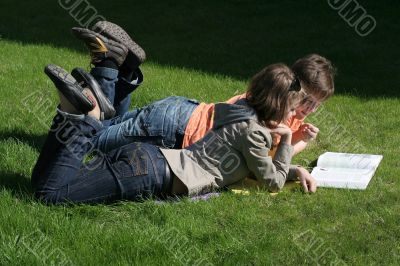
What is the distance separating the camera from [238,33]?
9578 mm

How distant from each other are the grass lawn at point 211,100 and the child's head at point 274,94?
1.65 ft

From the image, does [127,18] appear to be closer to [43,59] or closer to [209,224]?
[43,59]

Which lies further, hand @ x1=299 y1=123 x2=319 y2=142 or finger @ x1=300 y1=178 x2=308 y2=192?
hand @ x1=299 y1=123 x2=319 y2=142

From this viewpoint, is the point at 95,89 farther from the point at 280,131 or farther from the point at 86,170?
the point at 280,131

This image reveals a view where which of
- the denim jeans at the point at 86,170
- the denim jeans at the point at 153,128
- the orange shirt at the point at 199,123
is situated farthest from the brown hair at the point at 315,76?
the denim jeans at the point at 86,170

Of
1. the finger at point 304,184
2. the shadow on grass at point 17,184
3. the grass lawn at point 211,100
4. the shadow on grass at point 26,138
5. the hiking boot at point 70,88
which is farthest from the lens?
the shadow on grass at point 26,138

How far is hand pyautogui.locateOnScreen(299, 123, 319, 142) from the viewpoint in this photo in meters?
4.70

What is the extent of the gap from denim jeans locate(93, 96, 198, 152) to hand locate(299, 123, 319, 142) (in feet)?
2.41

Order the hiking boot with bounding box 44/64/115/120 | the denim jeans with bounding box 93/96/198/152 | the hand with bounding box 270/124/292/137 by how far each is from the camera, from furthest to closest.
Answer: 1. the denim jeans with bounding box 93/96/198/152
2. the hand with bounding box 270/124/292/137
3. the hiking boot with bounding box 44/64/115/120

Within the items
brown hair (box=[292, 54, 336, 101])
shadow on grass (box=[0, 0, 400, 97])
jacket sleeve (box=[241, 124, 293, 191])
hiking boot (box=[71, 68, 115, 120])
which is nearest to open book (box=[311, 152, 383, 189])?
jacket sleeve (box=[241, 124, 293, 191])

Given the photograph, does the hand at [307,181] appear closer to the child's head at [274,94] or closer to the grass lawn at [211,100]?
the grass lawn at [211,100]

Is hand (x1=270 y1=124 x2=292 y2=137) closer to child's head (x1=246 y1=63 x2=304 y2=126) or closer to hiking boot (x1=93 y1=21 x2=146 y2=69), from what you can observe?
child's head (x1=246 y1=63 x2=304 y2=126)

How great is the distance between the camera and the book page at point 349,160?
487 centimetres

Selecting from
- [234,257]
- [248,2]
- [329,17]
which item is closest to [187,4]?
[248,2]
